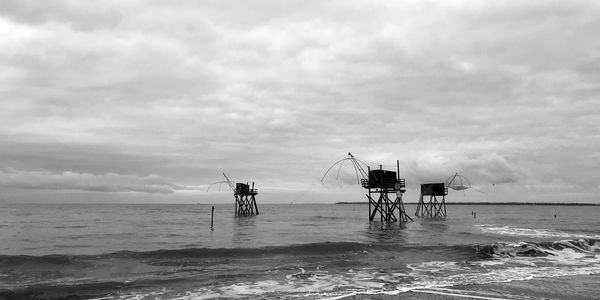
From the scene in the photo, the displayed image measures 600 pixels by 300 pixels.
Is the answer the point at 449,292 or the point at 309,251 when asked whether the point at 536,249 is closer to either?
the point at 309,251

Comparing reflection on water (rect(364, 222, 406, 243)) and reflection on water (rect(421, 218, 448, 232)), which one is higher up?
reflection on water (rect(364, 222, 406, 243))

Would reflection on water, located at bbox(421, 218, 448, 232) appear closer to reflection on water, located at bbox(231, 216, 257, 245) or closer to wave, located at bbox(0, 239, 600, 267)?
wave, located at bbox(0, 239, 600, 267)

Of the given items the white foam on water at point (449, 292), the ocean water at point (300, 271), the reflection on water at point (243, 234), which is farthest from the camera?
the reflection on water at point (243, 234)

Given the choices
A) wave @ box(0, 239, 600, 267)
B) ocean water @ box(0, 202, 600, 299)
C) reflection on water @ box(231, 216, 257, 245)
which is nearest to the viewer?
ocean water @ box(0, 202, 600, 299)

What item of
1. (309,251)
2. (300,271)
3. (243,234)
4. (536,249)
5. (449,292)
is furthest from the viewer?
(243,234)

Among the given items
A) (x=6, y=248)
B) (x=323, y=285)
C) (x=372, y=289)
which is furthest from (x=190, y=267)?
(x=6, y=248)

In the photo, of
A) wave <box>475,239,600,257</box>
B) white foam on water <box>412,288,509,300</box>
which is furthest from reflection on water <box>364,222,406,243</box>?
white foam on water <box>412,288,509,300</box>

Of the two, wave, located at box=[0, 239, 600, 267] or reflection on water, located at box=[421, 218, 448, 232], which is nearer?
wave, located at box=[0, 239, 600, 267]

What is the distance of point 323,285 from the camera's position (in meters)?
16.3

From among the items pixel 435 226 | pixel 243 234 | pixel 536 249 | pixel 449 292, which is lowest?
pixel 435 226

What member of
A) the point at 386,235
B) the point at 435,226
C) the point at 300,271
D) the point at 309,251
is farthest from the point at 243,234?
the point at 435,226

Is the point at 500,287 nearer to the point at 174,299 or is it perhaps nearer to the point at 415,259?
the point at 415,259

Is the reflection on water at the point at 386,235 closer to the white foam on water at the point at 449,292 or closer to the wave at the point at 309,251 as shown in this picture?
the wave at the point at 309,251

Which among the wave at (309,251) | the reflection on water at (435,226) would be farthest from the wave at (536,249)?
the reflection on water at (435,226)
